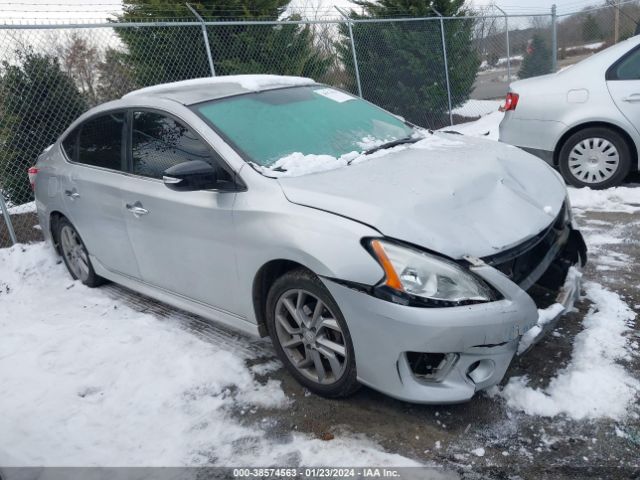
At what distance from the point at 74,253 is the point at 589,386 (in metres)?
4.08

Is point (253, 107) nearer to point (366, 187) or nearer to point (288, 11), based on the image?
point (366, 187)

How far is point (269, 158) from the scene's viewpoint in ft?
10.2

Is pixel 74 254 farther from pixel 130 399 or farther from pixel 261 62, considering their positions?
pixel 261 62

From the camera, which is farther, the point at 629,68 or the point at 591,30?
the point at 591,30

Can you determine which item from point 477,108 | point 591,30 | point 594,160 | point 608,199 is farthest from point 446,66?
point 591,30

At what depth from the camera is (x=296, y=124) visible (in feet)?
11.3

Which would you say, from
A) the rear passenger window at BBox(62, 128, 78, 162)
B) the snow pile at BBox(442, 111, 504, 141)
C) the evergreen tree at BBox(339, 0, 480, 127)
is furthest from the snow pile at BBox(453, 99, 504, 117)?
the rear passenger window at BBox(62, 128, 78, 162)

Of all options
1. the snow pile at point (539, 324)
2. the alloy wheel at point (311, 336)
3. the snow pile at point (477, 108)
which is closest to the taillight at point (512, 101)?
the snow pile at point (539, 324)

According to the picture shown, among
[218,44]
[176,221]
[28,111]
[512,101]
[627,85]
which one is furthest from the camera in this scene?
[218,44]

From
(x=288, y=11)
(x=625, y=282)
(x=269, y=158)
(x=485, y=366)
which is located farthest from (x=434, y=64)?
(x=485, y=366)

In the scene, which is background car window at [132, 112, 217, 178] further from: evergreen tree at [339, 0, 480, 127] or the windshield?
evergreen tree at [339, 0, 480, 127]

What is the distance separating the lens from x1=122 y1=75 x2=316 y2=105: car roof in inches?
141

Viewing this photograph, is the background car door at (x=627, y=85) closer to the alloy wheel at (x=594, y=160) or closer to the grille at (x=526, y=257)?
the alloy wheel at (x=594, y=160)

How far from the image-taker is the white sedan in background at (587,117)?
5.54 metres
